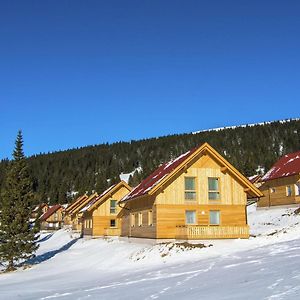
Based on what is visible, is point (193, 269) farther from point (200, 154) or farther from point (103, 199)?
point (103, 199)

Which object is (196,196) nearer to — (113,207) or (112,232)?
(112,232)

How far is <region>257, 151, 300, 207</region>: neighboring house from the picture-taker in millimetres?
50812

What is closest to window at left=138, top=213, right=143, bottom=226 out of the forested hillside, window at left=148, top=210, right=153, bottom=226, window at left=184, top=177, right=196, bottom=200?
window at left=148, top=210, right=153, bottom=226

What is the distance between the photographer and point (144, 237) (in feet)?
116

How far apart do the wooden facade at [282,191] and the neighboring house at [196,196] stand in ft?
57.3

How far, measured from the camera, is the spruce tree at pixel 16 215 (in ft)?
109

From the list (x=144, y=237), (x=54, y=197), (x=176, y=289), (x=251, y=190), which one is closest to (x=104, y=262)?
(x=144, y=237)

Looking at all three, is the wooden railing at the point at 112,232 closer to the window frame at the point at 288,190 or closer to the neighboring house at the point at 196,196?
the neighboring house at the point at 196,196

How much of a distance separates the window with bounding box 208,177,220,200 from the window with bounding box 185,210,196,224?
2.02 m

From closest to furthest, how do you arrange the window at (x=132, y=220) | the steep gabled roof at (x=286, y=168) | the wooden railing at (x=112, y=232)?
the window at (x=132, y=220)
the wooden railing at (x=112, y=232)
the steep gabled roof at (x=286, y=168)

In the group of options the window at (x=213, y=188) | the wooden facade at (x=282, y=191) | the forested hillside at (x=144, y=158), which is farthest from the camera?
the forested hillside at (x=144, y=158)

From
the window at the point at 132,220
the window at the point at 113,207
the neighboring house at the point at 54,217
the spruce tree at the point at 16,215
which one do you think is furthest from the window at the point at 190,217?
the neighboring house at the point at 54,217

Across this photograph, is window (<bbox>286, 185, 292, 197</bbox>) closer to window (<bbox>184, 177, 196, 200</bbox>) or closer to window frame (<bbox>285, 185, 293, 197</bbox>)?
window frame (<bbox>285, 185, 293, 197</bbox>)

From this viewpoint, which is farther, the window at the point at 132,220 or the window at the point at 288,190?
the window at the point at 288,190
